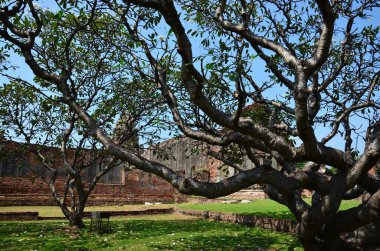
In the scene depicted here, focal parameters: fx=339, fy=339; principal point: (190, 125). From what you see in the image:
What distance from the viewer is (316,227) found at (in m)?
4.52

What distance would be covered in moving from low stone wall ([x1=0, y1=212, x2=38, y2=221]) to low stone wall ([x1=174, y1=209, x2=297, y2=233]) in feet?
23.0

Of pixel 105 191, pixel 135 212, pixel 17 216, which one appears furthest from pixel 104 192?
pixel 17 216

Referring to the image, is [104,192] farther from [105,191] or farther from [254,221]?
[254,221]

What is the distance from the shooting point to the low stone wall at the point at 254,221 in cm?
963

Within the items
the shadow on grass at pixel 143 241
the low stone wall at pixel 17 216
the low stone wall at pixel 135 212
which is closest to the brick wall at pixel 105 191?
the low stone wall at pixel 135 212

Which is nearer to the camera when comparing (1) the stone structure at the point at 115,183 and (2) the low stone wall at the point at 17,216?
(2) the low stone wall at the point at 17,216

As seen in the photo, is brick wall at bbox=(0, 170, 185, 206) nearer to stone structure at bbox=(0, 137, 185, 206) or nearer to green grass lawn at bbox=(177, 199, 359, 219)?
stone structure at bbox=(0, 137, 185, 206)

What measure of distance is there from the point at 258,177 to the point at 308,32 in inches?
200

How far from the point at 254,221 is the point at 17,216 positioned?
947 centimetres

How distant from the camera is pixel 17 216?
45.1 feet

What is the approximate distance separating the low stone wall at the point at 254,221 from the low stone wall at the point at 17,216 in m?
7.01

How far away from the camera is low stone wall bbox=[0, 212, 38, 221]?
13.5 m

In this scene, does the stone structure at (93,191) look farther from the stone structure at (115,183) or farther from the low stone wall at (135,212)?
the low stone wall at (135,212)

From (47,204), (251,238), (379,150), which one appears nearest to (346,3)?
A: (379,150)
